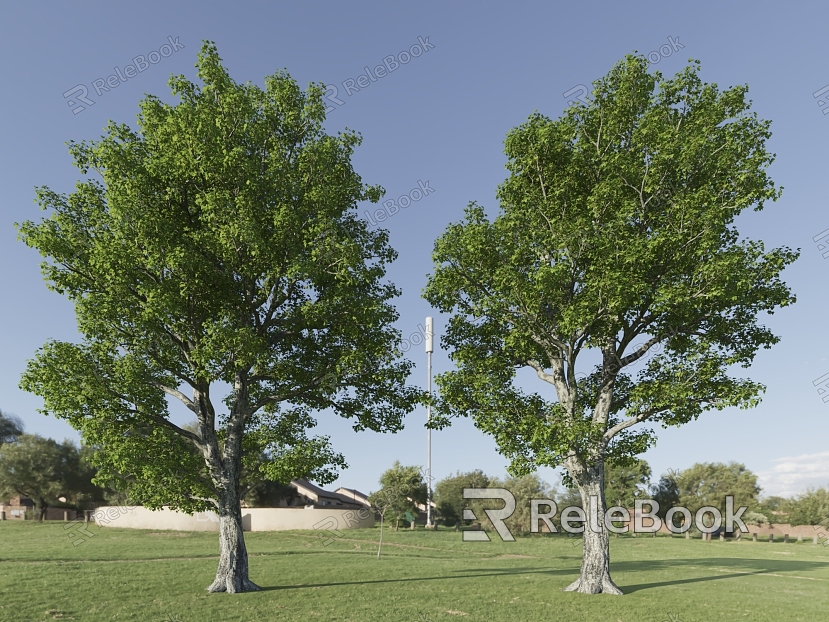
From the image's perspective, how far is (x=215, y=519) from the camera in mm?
59469

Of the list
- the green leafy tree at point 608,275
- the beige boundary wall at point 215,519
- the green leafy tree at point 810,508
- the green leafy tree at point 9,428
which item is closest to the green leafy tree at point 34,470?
the beige boundary wall at point 215,519

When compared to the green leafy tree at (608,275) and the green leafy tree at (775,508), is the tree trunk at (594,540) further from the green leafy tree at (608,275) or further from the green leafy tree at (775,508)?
the green leafy tree at (775,508)

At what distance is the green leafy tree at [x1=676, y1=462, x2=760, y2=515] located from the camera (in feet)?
255

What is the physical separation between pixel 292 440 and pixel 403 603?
7953 millimetres

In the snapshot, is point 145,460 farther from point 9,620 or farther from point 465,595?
point 465,595

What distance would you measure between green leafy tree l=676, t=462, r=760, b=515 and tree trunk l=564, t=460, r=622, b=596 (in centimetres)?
6752

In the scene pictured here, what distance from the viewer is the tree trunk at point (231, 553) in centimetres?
1925

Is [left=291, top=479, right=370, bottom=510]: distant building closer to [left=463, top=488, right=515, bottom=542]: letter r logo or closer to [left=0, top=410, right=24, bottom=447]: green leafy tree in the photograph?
[left=463, top=488, right=515, bottom=542]: letter r logo

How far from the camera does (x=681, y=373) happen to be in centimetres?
2017

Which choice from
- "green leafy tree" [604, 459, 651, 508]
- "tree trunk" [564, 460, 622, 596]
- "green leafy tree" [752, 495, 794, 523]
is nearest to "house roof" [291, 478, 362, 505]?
"green leafy tree" [604, 459, 651, 508]

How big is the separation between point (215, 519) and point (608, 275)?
54.4 m

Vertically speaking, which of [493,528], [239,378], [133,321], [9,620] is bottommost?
[493,528]

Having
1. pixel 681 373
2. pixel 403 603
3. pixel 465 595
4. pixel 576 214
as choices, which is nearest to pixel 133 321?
pixel 403 603

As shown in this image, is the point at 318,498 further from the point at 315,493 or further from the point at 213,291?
the point at 213,291
